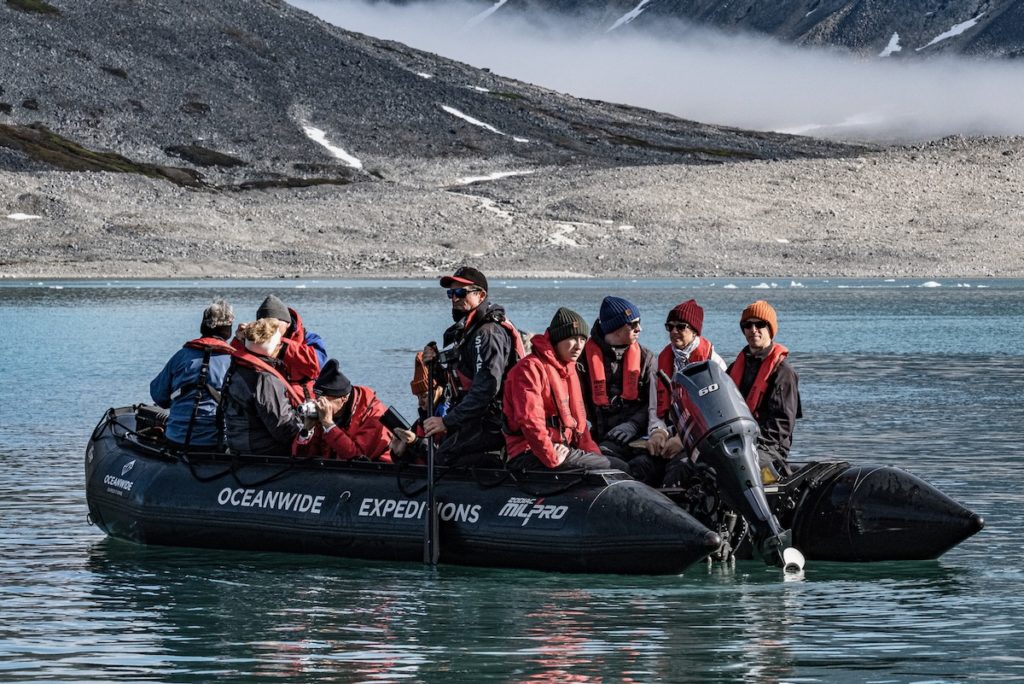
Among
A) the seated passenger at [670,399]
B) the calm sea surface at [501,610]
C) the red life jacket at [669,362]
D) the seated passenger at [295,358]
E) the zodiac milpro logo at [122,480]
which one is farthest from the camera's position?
the zodiac milpro logo at [122,480]

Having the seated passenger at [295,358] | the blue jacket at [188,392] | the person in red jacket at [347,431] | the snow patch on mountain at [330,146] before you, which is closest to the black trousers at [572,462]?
the person in red jacket at [347,431]

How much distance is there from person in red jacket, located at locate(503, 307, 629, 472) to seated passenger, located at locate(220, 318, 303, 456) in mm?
1908

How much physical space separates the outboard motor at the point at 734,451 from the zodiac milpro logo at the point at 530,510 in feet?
3.49

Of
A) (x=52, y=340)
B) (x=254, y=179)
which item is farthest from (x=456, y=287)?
(x=254, y=179)

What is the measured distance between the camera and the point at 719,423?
1174cm

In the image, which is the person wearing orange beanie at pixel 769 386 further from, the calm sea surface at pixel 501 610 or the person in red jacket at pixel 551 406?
the person in red jacket at pixel 551 406

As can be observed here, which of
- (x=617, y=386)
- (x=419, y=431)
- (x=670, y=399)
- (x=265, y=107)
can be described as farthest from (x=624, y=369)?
(x=265, y=107)

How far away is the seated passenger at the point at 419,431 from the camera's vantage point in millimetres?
12984

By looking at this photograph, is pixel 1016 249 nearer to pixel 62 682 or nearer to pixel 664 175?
pixel 664 175

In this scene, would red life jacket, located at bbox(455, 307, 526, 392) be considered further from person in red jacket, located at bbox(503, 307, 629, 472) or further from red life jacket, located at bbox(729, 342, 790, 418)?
red life jacket, located at bbox(729, 342, 790, 418)

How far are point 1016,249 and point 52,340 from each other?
68219 millimetres

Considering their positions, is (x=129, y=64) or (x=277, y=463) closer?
(x=277, y=463)

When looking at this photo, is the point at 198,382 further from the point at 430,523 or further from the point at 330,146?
the point at 330,146

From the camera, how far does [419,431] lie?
43.7 feet
